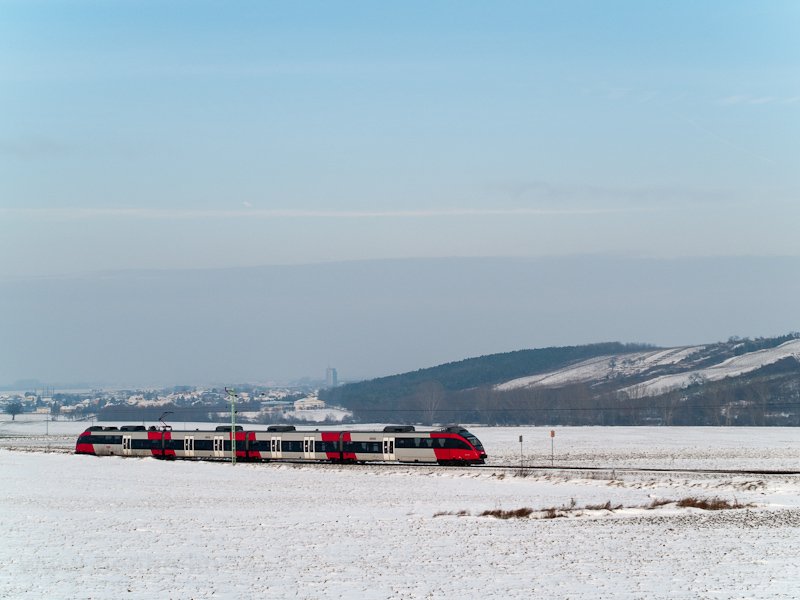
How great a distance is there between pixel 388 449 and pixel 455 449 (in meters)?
5.98

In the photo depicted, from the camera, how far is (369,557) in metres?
32.8

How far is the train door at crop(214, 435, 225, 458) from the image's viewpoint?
283 ft

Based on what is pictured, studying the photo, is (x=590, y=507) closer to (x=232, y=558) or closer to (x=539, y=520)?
(x=539, y=520)

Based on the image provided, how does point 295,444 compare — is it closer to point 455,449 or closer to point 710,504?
point 455,449

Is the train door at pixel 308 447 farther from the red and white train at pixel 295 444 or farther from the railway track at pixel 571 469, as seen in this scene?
the railway track at pixel 571 469

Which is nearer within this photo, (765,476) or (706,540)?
(706,540)

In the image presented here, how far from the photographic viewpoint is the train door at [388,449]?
3073 inches

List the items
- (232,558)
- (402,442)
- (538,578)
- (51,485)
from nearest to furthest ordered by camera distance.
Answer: (538,578)
(232,558)
(51,485)
(402,442)

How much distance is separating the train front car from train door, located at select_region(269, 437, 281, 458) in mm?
15146

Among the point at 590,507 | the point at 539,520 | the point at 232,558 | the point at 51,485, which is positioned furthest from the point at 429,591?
the point at 51,485

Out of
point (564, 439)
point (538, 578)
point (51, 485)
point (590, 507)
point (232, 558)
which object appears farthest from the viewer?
point (564, 439)

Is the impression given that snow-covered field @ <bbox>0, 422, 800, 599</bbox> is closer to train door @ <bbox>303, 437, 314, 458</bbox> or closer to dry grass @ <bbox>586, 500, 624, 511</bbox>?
dry grass @ <bbox>586, 500, 624, 511</bbox>

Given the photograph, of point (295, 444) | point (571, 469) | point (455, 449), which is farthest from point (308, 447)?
point (571, 469)

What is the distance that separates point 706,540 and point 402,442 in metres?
43.3
